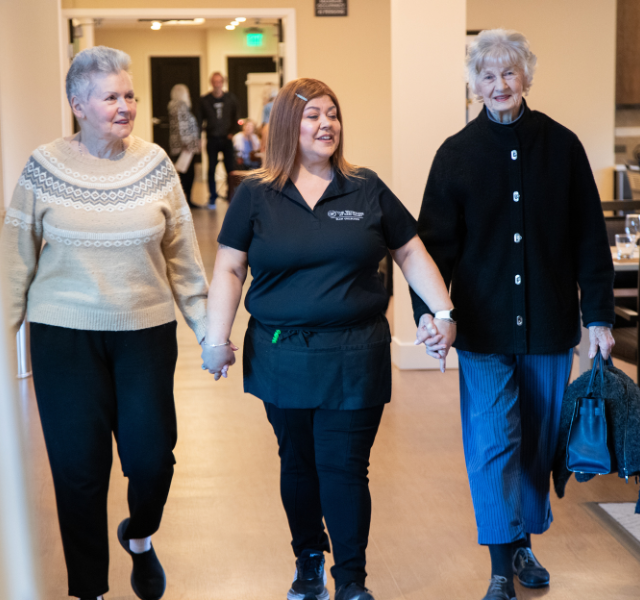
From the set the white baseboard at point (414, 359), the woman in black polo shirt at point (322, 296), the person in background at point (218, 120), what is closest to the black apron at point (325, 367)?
the woman in black polo shirt at point (322, 296)

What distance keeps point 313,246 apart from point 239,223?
0.21 meters

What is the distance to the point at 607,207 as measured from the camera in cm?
504

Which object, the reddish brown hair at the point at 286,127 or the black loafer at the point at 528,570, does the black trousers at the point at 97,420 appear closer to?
the reddish brown hair at the point at 286,127

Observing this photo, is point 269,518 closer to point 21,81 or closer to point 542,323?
point 542,323

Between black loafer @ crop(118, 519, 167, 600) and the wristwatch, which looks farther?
black loafer @ crop(118, 519, 167, 600)

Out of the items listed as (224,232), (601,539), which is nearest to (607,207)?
(601,539)

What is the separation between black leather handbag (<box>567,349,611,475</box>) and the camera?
216 centimetres

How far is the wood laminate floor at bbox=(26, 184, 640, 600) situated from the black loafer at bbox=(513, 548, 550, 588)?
32mm

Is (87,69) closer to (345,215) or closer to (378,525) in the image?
(345,215)

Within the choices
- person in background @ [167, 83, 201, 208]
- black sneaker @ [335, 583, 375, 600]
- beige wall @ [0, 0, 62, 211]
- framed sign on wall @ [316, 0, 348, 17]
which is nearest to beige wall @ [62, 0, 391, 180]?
framed sign on wall @ [316, 0, 348, 17]

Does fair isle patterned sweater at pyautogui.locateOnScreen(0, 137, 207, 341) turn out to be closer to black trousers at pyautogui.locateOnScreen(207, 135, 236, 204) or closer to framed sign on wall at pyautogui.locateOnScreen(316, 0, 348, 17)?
framed sign on wall at pyautogui.locateOnScreen(316, 0, 348, 17)

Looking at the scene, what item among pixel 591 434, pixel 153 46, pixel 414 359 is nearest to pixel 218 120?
pixel 153 46

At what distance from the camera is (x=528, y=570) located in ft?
7.87

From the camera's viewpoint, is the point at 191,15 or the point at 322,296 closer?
the point at 322,296
